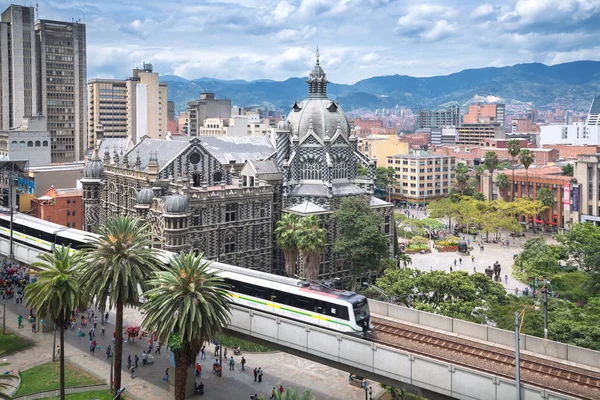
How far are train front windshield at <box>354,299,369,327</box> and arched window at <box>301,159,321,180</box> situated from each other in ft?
162

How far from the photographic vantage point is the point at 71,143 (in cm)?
18562

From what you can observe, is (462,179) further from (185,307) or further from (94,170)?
(185,307)

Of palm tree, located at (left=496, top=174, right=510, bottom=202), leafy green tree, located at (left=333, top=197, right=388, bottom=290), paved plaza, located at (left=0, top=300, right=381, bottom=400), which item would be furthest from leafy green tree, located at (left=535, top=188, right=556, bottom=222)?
paved plaza, located at (left=0, top=300, right=381, bottom=400)

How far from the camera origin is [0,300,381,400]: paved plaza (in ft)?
192

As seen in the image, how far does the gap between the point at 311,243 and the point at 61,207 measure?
55513 millimetres

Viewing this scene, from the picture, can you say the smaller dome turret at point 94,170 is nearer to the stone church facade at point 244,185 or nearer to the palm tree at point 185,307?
the stone church facade at point 244,185

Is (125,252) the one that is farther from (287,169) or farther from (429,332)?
(287,169)

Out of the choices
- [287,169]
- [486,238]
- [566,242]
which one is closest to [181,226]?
[287,169]

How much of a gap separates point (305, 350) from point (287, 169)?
5170 centimetres

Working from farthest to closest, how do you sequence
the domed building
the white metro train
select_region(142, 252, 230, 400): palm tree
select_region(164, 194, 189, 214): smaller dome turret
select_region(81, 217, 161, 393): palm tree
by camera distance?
the domed building
select_region(164, 194, 189, 214): smaller dome turret
select_region(81, 217, 161, 393): palm tree
the white metro train
select_region(142, 252, 230, 400): palm tree

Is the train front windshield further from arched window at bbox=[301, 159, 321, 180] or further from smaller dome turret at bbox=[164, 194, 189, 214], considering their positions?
arched window at bbox=[301, 159, 321, 180]

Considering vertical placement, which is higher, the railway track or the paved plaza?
the railway track

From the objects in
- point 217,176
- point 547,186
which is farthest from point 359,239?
point 547,186

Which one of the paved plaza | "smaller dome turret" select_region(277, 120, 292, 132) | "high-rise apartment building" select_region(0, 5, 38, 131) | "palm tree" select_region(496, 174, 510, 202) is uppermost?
"high-rise apartment building" select_region(0, 5, 38, 131)
